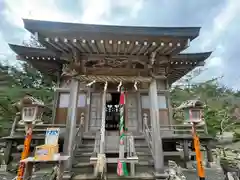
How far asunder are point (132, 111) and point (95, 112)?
1.71 metres

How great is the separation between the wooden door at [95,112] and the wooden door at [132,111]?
131 cm

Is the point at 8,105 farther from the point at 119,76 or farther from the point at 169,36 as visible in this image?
the point at 169,36

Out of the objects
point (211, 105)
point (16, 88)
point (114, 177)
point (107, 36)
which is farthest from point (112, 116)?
point (211, 105)

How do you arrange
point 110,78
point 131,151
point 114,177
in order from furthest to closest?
point 110,78
point 131,151
point 114,177

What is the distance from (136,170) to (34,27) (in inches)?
195

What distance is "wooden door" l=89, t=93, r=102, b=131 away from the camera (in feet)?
20.7

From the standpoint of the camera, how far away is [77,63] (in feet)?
14.6

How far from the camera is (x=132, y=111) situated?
665cm

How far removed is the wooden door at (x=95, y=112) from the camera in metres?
6.31

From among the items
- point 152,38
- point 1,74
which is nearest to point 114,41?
point 152,38

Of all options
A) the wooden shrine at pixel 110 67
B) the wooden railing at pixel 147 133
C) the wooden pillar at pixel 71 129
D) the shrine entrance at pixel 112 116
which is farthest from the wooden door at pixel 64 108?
the shrine entrance at pixel 112 116

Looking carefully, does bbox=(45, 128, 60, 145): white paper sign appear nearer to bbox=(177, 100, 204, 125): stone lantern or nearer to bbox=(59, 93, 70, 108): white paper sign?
bbox=(177, 100, 204, 125): stone lantern

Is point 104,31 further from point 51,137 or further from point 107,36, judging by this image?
point 51,137

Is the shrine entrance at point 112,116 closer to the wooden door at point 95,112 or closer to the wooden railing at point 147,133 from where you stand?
the wooden door at point 95,112
